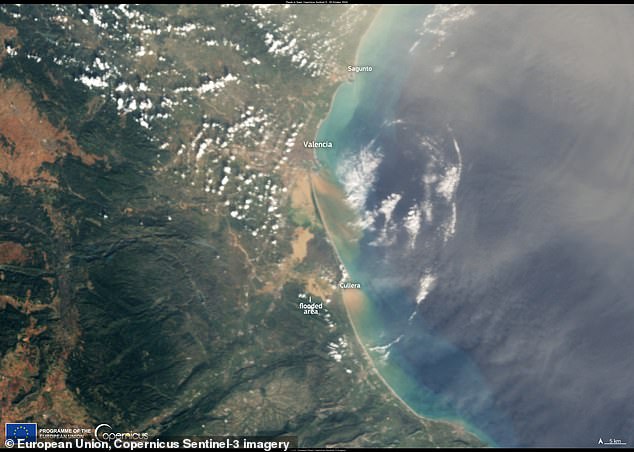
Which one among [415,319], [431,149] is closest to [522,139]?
[431,149]

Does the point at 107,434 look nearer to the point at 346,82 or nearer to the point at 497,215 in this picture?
the point at 346,82

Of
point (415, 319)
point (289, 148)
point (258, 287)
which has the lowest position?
point (415, 319)

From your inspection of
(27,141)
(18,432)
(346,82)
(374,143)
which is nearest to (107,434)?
(18,432)

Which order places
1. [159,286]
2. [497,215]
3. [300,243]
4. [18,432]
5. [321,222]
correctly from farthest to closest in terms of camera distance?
[321,222] < [300,243] < [497,215] < [159,286] < [18,432]

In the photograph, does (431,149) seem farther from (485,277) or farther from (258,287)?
(258,287)

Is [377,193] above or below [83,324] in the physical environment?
above

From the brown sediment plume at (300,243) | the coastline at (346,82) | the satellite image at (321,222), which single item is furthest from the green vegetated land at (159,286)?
the coastline at (346,82)

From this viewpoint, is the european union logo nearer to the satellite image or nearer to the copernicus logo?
the satellite image

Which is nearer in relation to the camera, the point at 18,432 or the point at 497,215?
the point at 18,432
